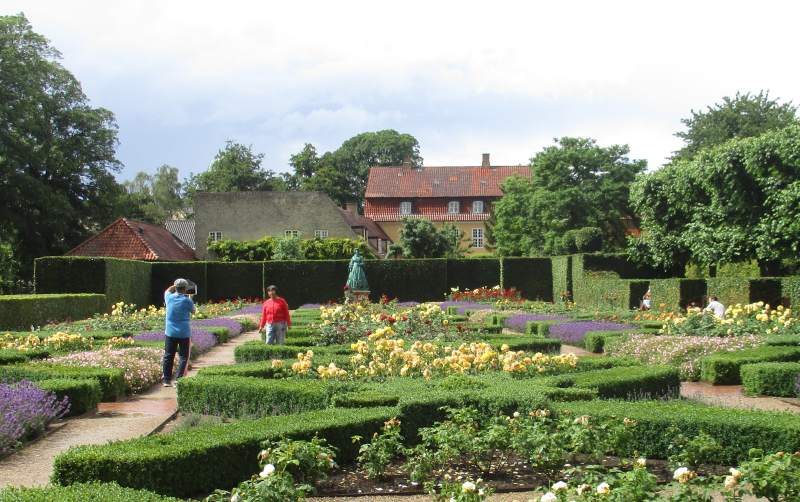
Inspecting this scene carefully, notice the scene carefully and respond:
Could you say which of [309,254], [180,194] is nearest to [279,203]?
[309,254]

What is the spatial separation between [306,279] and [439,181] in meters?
31.6

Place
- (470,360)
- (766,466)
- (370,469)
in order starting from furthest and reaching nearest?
1. (470,360)
2. (370,469)
3. (766,466)

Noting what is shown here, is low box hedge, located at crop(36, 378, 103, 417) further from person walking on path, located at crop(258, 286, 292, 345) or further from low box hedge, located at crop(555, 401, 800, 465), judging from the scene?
low box hedge, located at crop(555, 401, 800, 465)

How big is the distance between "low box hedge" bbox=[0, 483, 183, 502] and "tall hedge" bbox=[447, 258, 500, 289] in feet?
109

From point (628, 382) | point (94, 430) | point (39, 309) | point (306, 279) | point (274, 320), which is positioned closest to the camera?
point (94, 430)

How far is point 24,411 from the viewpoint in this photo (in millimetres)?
8102

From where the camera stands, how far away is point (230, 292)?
37375 mm

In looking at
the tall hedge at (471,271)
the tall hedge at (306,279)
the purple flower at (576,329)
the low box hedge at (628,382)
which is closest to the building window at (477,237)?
the tall hedge at (471,271)

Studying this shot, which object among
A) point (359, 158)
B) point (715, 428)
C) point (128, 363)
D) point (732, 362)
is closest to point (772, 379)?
point (732, 362)

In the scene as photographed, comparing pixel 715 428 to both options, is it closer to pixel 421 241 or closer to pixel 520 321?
pixel 520 321

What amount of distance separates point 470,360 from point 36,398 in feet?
16.0

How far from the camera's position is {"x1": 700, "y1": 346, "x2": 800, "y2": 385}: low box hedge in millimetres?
12203

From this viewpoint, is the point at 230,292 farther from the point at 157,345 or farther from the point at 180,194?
the point at 180,194

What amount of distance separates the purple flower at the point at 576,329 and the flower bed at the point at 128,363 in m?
8.77
